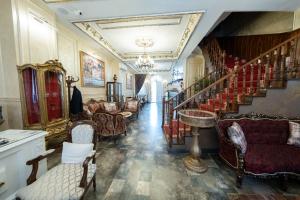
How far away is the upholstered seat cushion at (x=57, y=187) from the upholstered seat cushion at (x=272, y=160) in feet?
7.48

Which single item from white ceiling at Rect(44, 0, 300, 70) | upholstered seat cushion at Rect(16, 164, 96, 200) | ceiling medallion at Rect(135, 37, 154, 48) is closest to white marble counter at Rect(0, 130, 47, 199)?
upholstered seat cushion at Rect(16, 164, 96, 200)

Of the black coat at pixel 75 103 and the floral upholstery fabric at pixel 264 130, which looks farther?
the black coat at pixel 75 103

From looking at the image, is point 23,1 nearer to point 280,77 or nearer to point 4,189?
point 4,189

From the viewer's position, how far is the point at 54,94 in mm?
3035

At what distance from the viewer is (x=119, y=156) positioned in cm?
314

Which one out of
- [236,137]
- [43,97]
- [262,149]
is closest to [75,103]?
[43,97]

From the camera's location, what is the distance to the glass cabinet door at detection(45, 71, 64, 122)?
2863mm

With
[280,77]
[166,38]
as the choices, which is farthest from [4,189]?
[166,38]

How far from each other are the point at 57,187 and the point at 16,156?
0.71 meters

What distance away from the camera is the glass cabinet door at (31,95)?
258cm

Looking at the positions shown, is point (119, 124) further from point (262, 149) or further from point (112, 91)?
point (112, 91)

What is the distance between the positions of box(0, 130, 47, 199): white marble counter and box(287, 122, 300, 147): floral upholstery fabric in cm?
401

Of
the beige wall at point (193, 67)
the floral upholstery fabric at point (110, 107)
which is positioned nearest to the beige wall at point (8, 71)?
the floral upholstery fabric at point (110, 107)

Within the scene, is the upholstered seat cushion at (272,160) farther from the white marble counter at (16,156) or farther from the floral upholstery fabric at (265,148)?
the white marble counter at (16,156)
